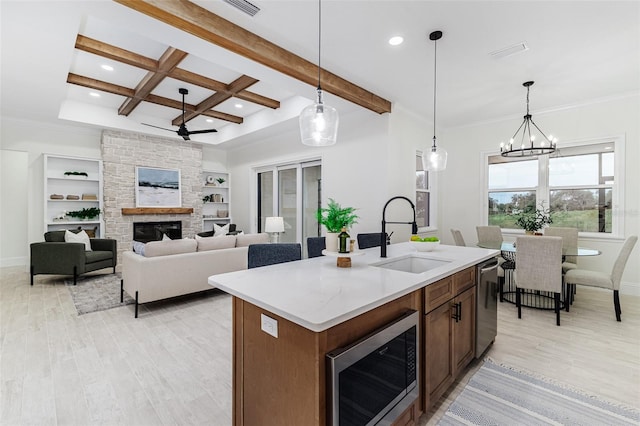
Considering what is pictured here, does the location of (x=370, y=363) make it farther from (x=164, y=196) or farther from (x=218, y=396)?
(x=164, y=196)

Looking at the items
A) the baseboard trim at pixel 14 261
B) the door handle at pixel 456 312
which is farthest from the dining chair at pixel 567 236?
the baseboard trim at pixel 14 261

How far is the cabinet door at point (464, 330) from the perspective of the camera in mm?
2069

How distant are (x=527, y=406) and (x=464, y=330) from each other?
562mm

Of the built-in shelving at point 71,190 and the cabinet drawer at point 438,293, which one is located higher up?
the built-in shelving at point 71,190

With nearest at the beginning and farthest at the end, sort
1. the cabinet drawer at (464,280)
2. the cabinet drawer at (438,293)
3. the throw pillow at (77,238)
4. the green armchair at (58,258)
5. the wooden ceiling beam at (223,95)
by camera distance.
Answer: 1. the cabinet drawer at (438,293)
2. the cabinet drawer at (464,280)
3. the wooden ceiling beam at (223,95)
4. the green armchair at (58,258)
5. the throw pillow at (77,238)

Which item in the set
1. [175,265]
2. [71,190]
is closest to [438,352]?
[175,265]

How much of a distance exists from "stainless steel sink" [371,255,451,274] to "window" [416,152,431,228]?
2939 mm

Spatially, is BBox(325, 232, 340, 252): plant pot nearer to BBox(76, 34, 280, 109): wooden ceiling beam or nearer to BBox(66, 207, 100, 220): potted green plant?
BBox(76, 34, 280, 109): wooden ceiling beam

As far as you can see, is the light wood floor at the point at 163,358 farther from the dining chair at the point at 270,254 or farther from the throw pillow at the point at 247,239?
the throw pillow at the point at 247,239

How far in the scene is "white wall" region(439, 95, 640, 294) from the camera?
4172 mm

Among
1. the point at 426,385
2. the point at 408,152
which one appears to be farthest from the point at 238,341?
the point at 408,152

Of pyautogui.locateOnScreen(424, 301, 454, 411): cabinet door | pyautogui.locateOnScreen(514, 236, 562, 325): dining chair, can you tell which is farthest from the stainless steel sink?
pyautogui.locateOnScreen(514, 236, 562, 325): dining chair

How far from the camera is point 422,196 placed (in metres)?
5.51

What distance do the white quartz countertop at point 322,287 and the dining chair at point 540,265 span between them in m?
1.56
